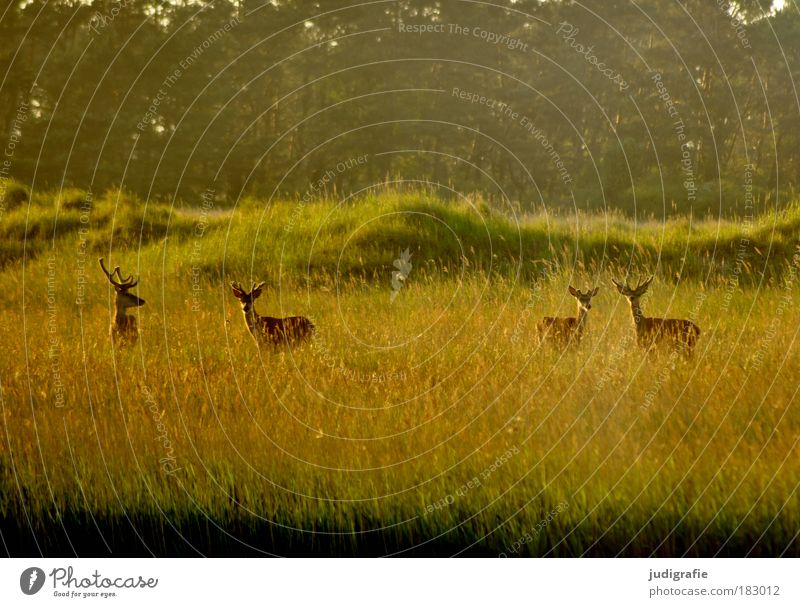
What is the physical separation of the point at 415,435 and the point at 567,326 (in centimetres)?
187

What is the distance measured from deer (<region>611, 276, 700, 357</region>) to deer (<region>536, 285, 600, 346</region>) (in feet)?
0.96

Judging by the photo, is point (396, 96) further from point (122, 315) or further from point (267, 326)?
point (267, 326)

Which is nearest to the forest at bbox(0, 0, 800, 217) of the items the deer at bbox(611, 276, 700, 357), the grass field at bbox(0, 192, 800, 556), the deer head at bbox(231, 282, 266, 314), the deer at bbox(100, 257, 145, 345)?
the deer at bbox(100, 257, 145, 345)

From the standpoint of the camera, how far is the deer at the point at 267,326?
6.57 metres

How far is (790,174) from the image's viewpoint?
30.8 meters

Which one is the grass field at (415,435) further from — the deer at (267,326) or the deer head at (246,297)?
the deer head at (246,297)

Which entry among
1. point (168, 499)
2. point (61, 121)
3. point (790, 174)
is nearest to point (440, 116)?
point (61, 121)

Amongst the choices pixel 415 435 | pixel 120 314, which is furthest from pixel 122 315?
pixel 415 435

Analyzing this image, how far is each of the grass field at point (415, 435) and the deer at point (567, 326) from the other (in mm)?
111

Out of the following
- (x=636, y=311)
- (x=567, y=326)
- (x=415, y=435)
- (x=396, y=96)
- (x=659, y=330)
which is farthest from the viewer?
(x=396, y=96)

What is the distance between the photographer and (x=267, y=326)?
666 cm

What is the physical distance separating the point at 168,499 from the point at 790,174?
30637 millimetres

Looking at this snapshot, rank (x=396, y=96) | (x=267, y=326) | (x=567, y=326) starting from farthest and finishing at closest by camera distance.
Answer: (x=396, y=96) < (x=267, y=326) < (x=567, y=326)
